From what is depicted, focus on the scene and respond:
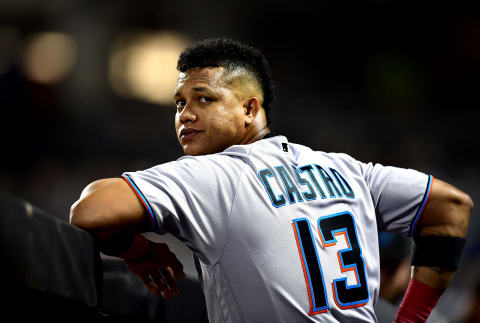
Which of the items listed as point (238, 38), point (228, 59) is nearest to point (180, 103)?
point (228, 59)

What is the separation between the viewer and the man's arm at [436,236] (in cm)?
195

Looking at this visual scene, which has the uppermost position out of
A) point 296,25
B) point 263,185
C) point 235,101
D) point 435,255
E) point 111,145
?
point 296,25

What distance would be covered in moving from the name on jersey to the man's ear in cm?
49

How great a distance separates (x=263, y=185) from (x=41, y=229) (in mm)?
791

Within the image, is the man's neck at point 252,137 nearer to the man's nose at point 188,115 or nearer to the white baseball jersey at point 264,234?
the man's nose at point 188,115

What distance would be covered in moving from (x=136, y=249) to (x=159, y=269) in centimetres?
15

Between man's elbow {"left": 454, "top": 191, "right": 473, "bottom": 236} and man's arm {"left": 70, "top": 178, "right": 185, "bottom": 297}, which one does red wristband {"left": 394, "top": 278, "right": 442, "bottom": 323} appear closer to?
man's elbow {"left": 454, "top": 191, "right": 473, "bottom": 236}

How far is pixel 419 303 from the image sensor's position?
1.96 metres

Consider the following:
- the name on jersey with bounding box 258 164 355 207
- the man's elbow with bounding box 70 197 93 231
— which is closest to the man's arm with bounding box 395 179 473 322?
the name on jersey with bounding box 258 164 355 207

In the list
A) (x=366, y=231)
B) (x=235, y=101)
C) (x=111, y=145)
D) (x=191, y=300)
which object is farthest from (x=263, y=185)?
(x=111, y=145)

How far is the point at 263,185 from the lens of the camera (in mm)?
1697

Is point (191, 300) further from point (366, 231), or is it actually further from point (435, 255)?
point (435, 255)

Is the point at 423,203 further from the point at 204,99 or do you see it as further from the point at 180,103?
the point at 180,103

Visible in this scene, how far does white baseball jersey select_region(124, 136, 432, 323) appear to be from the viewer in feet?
5.21
